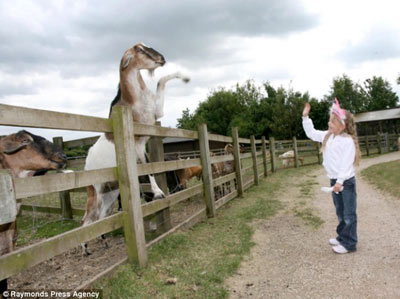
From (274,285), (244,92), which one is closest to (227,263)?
(274,285)

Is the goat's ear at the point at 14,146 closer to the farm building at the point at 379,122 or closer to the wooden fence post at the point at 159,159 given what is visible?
the wooden fence post at the point at 159,159

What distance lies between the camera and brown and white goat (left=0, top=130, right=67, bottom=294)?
7.45ft

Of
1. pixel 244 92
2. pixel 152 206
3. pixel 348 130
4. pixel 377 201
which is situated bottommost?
pixel 377 201

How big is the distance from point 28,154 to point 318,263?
→ 293 centimetres

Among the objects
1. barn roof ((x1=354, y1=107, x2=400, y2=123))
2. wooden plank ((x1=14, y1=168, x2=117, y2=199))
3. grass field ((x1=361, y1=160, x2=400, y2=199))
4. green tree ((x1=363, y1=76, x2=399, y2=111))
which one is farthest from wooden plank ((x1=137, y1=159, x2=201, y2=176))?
green tree ((x1=363, y1=76, x2=399, y2=111))

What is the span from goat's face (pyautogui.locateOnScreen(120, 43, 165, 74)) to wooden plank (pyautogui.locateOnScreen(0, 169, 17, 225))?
6.41ft

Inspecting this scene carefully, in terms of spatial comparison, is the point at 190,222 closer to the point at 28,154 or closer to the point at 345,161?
the point at 345,161

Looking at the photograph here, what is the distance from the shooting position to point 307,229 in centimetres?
437

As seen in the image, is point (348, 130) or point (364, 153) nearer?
point (348, 130)

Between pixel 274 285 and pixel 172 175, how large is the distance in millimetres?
4939

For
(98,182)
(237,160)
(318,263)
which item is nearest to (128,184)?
(98,182)

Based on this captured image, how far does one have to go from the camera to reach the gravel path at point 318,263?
99.7 inches

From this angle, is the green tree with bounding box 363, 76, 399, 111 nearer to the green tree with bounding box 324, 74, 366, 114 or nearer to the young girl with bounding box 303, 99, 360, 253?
the green tree with bounding box 324, 74, 366, 114

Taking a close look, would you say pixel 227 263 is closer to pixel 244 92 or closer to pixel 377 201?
pixel 377 201
